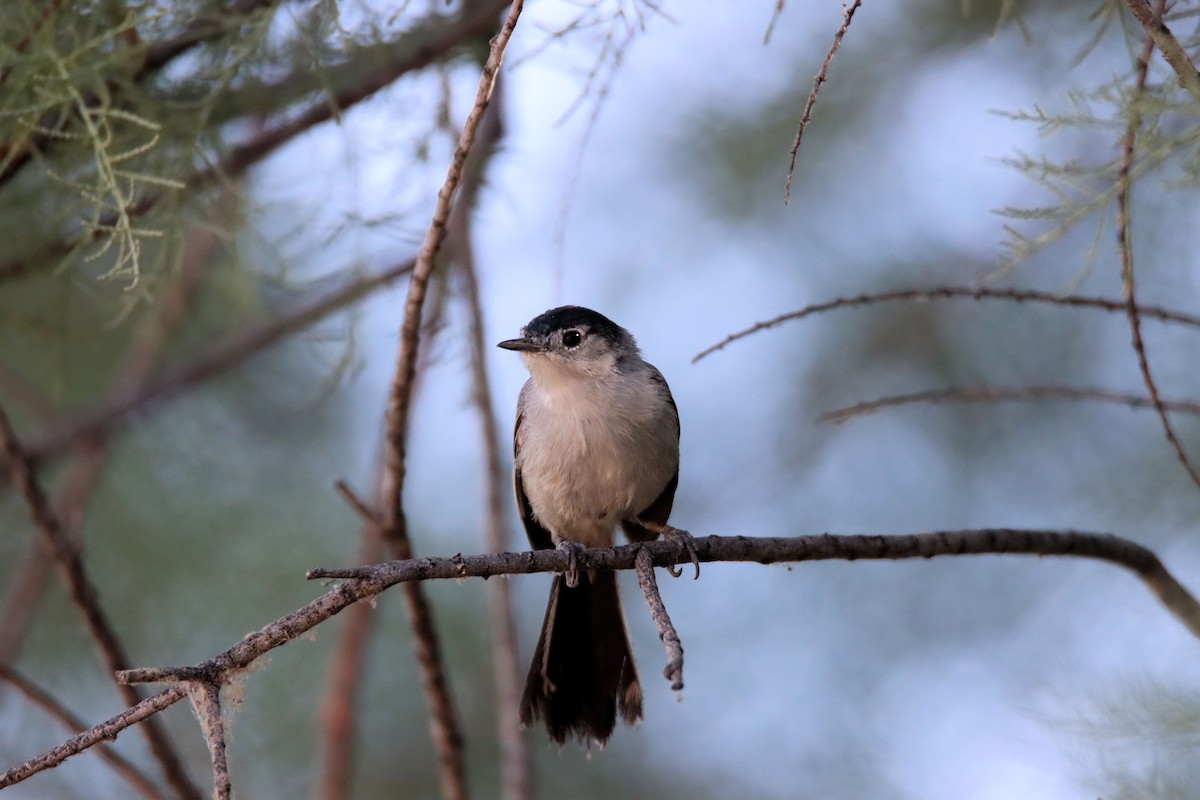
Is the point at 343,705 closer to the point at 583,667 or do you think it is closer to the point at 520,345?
the point at 583,667

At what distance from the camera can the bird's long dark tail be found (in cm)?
345

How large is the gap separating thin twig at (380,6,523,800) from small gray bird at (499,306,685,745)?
0.28m

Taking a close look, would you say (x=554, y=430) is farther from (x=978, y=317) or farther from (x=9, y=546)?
(x=9, y=546)

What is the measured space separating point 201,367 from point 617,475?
2137mm

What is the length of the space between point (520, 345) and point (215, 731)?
2153 mm

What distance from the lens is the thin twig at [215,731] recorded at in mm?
1808

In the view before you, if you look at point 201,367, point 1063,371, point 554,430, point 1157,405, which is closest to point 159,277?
point 554,430

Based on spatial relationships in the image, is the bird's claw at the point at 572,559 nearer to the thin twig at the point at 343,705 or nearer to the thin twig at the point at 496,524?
the thin twig at the point at 496,524

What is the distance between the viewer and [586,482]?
369cm

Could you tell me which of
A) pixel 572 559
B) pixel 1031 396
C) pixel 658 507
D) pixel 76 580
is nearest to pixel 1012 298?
pixel 1031 396

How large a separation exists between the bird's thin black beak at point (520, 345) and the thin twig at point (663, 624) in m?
1.42

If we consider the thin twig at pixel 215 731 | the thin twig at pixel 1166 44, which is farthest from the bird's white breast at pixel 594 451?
the thin twig at pixel 1166 44

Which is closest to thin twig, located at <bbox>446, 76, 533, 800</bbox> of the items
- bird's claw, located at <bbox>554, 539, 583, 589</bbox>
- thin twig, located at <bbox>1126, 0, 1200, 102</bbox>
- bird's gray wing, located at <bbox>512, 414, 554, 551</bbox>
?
bird's gray wing, located at <bbox>512, 414, 554, 551</bbox>

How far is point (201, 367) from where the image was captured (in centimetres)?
492
